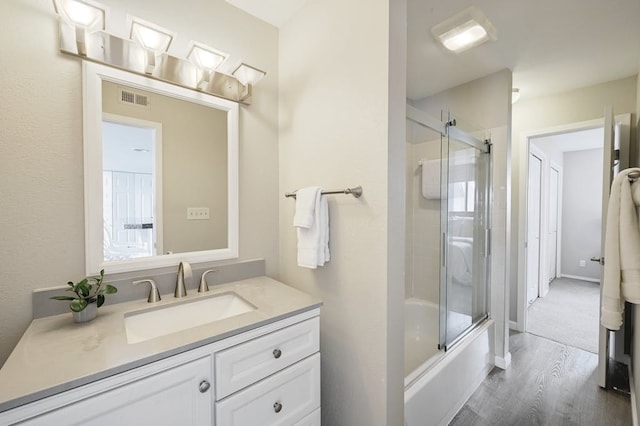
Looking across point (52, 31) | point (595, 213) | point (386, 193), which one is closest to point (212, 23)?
point (52, 31)

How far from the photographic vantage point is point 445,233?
7.06ft

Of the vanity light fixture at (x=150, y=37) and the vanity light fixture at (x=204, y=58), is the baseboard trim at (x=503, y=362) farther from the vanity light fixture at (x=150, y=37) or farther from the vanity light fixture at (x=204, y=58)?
the vanity light fixture at (x=150, y=37)

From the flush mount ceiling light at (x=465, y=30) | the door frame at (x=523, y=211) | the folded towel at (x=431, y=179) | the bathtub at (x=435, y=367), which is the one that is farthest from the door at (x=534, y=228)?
the flush mount ceiling light at (x=465, y=30)

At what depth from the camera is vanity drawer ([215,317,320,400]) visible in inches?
35.2

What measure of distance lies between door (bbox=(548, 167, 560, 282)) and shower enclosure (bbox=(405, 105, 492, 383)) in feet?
10.4

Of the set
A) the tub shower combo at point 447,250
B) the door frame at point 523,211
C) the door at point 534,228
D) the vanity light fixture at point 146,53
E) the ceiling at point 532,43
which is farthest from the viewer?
the door at point 534,228

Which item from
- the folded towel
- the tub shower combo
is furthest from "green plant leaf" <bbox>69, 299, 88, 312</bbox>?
the folded towel

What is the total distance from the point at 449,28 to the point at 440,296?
76.0 inches

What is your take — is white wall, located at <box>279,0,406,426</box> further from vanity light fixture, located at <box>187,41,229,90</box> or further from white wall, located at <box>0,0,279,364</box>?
white wall, located at <box>0,0,279,364</box>

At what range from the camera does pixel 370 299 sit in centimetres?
117

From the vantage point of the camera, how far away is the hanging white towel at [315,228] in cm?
131

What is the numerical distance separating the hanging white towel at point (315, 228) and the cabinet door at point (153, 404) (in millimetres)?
623

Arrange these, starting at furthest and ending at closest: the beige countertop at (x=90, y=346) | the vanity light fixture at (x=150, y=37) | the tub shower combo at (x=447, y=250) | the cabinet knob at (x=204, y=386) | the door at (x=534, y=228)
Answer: the door at (x=534, y=228) < the tub shower combo at (x=447, y=250) < the vanity light fixture at (x=150, y=37) < the cabinet knob at (x=204, y=386) < the beige countertop at (x=90, y=346)

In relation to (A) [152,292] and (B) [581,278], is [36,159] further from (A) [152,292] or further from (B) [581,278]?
(B) [581,278]
